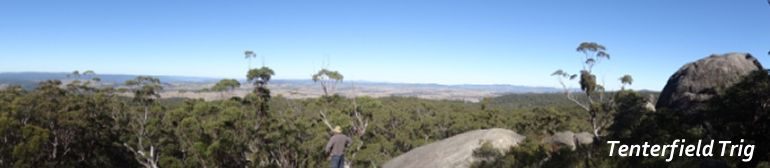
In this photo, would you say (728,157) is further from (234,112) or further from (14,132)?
(14,132)

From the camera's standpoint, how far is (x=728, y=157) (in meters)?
16.7

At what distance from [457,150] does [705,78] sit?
71.9 ft

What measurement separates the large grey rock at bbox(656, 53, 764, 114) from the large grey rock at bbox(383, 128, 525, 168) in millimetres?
15967

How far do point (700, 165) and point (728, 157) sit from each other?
2.32 m

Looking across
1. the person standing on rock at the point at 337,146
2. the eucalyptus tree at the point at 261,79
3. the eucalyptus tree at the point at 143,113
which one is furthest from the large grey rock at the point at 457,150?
the eucalyptus tree at the point at 261,79

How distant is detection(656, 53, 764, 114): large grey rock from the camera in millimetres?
32031

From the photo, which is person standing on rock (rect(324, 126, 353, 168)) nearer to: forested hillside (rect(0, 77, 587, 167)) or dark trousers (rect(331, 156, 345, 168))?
dark trousers (rect(331, 156, 345, 168))

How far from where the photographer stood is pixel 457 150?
2117cm

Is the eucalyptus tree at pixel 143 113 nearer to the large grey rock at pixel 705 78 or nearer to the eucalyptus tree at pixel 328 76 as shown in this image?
the eucalyptus tree at pixel 328 76

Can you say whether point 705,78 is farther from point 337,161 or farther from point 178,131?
point 178,131

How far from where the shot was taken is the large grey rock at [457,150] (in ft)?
65.5

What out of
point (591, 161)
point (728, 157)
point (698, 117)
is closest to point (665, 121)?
point (698, 117)

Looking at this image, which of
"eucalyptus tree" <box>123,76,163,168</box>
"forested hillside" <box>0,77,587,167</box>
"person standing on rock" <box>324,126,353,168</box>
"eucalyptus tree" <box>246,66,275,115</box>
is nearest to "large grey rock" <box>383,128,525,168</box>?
"person standing on rock" <box>324,126,353,168</box>

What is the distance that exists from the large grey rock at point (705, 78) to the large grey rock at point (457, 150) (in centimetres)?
1597
